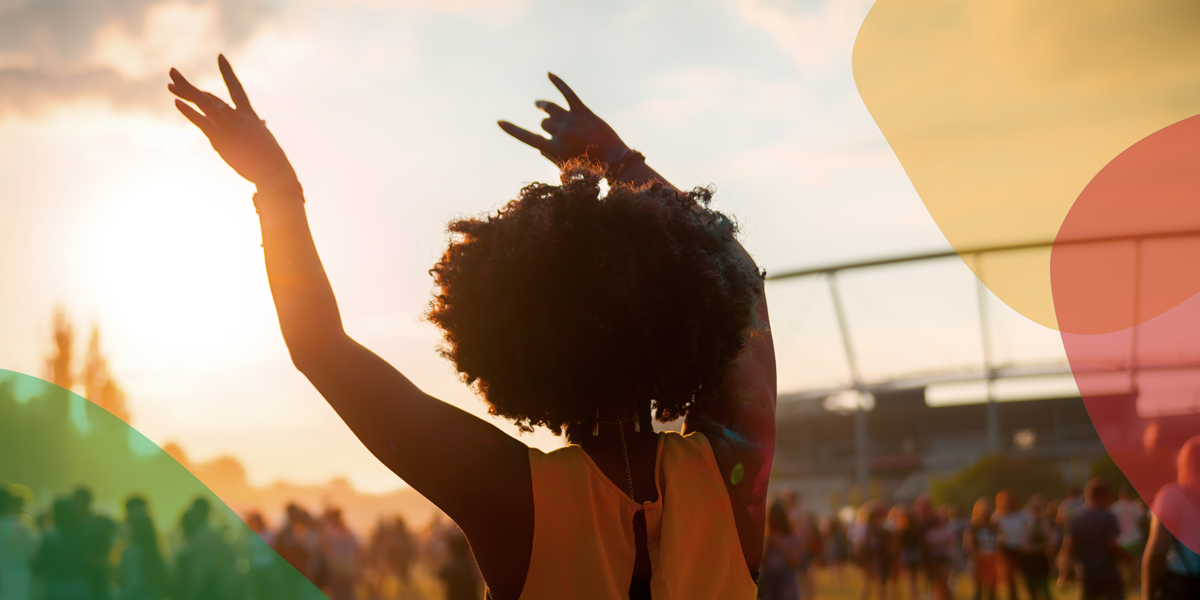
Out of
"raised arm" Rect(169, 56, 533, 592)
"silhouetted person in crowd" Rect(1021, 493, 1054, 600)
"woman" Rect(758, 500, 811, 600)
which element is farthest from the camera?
"silhouetted person in crowd" Rect(1021, 493, 1054, 600)

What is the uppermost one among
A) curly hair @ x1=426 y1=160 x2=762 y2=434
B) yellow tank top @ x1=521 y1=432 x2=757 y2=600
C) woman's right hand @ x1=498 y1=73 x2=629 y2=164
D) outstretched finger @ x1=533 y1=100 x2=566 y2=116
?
outstretched finger @ x1=533 y1=100 x2=566 y2=116

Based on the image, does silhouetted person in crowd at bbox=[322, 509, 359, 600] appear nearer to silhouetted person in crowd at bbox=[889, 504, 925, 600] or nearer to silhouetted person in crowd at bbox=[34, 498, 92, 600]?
silhouetted person in crowd at bbox=[34, 498, 92, 600]

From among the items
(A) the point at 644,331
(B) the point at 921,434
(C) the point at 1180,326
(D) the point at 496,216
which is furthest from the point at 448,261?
(B) the point at 921,434

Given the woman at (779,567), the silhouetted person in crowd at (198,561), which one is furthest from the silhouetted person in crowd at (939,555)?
the silhouetted person in crowd at (198,561)

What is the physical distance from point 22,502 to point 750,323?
6.97 metres

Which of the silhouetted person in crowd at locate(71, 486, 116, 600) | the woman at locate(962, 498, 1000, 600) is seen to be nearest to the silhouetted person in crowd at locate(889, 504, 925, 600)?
the woman at locate(962, 498, 1000, 600)

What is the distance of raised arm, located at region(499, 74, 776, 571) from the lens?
5.09ft

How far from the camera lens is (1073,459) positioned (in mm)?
46562

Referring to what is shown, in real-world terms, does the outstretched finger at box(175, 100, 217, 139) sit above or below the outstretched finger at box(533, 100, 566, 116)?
→ below

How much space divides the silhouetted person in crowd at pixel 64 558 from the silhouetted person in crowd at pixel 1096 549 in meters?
9.10

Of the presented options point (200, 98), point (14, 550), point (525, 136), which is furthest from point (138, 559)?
point (200, 98)

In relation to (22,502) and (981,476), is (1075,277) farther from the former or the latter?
(981,476)

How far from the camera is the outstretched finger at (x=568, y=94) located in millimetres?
2072

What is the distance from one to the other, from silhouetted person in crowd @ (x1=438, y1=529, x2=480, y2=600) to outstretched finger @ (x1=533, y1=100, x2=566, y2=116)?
9.26m
